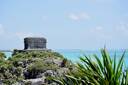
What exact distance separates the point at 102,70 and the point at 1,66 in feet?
77.1

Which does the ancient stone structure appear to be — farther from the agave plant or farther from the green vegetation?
the agave plant

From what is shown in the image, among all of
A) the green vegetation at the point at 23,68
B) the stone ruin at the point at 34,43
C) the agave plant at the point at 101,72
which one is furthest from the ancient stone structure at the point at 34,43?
the agave plant at the point at 101,72

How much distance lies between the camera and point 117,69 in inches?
294

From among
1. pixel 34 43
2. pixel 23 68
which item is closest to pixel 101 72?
pixel 23 68

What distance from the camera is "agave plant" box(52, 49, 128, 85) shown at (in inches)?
291

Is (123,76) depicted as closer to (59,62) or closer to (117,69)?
(117,69)

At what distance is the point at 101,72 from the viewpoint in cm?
752

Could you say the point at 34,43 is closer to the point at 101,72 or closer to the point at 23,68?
the point at 23,68

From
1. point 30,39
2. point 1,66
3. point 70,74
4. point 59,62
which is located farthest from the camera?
point 30,39

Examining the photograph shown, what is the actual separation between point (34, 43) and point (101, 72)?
35.7m

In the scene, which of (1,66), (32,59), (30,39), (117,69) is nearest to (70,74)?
(117,69)

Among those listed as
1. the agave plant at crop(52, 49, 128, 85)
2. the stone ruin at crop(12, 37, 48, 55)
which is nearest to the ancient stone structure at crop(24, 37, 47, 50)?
the stone ruin at crop(12, 37, 48, 55)

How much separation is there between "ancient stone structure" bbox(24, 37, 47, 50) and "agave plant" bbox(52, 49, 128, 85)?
35.4 meters

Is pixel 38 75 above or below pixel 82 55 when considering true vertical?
below
